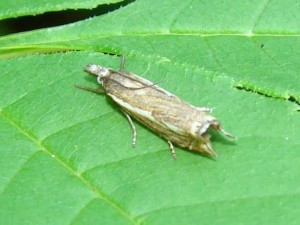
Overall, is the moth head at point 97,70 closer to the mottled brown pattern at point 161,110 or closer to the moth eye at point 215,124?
the mottled brown pattern at point 161,110

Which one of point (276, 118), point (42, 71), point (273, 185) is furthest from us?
point (42, 71)

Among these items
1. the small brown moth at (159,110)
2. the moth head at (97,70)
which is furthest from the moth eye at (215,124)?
the moth head at (97,70)

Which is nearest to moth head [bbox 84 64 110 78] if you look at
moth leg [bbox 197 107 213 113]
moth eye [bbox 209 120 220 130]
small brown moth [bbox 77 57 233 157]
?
small brown moth [bbox 77 57 233 157]

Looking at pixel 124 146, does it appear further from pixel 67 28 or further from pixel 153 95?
pixel 67 28

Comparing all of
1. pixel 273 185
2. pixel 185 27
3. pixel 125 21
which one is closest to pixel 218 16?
pixel 185 27

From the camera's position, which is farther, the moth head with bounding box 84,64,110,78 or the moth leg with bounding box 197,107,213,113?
the moth head with bounding box 84,64,110,78

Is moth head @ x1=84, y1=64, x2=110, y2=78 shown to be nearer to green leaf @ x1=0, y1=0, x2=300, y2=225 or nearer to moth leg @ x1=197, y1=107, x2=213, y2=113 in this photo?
green leaf @ x1=0, y1=0, x2=300, y2=225
